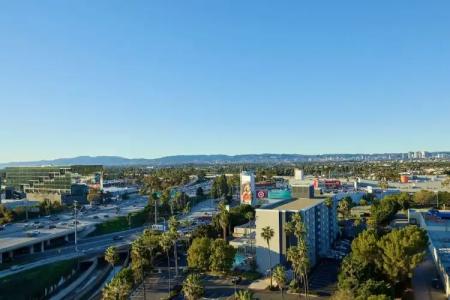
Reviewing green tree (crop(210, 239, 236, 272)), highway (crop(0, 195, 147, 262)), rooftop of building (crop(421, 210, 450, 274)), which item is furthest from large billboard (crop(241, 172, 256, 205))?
green tree (crop(210, 239, 236, 272))

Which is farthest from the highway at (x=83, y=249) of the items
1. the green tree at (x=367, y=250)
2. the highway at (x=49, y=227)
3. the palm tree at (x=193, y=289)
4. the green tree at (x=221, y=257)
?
the green tree at (x=367, y=250)

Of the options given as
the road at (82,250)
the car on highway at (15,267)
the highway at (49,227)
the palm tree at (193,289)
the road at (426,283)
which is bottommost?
the car on highway at (15,267)

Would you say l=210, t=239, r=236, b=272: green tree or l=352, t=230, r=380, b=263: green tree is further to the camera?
l=210, t=239, r=236, b=272: green tree

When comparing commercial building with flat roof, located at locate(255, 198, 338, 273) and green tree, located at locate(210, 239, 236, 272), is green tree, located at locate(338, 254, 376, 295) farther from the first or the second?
green tree, located at locate(210, 239, 236, 272)

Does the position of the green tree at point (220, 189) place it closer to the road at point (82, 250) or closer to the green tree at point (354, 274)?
the road at point (82, 250)

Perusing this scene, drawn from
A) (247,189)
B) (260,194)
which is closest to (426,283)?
(247,189)

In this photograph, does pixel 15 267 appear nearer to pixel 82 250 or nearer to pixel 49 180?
pixel 82 250
